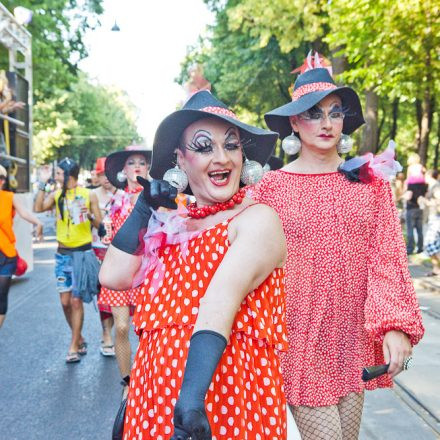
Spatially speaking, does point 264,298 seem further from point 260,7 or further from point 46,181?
point 260,7

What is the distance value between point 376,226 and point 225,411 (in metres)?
1.24

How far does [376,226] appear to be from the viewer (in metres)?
2.88

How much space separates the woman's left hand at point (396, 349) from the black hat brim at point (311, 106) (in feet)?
3.43

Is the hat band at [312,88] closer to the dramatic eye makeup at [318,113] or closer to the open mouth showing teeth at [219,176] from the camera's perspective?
the dramatic eye makeup at [318,113]

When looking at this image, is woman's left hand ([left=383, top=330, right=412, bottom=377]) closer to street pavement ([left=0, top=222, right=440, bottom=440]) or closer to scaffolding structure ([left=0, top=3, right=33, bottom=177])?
street pavement ([left=0, top=222, right=440, bottom=440])

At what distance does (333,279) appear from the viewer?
286 centimetres

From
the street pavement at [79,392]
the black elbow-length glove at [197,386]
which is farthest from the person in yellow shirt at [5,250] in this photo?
the black elbow-length glove at [197,386]

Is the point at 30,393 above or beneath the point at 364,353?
beneath

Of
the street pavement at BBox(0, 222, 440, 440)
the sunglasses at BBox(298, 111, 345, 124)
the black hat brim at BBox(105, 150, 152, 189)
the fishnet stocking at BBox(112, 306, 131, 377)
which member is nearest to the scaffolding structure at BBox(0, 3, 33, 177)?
the street pavement at BBox(0, 222, 440, 440)

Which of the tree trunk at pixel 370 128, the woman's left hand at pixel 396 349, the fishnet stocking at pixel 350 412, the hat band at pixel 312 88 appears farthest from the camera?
the tree trunk at pixel 370 128

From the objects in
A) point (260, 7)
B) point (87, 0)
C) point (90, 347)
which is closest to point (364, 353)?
point (90, 347)

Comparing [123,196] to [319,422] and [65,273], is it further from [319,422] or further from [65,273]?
[319,422]

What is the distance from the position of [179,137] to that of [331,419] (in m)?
1.33

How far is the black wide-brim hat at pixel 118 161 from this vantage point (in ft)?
18.5
